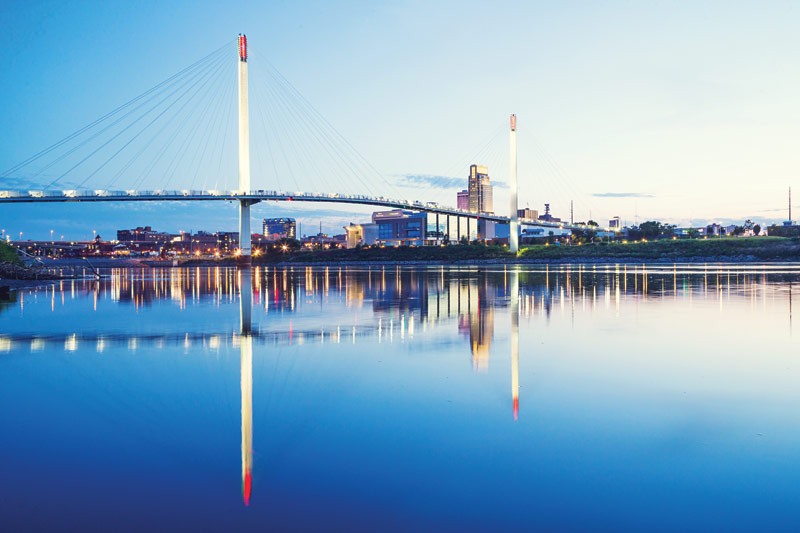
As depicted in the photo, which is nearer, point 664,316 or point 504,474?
point 504,474

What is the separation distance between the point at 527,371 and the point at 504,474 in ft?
12.4

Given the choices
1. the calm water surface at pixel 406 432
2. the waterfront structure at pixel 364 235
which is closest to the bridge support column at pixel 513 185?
the calm water surface at pixel 406 432

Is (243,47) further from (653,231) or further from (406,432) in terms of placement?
(653,231)

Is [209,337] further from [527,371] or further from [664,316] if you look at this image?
[664,316]

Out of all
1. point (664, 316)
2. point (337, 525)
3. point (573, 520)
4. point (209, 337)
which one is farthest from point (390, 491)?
point (664, 316)

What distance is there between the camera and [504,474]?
4.30 m

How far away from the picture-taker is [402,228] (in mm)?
162375

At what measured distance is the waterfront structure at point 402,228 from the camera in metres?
157

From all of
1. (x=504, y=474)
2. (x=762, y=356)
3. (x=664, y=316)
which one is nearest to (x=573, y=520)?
(x=504, y=474)

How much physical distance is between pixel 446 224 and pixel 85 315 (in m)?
148

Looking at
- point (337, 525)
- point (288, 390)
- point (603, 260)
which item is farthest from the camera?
point (603, 260)

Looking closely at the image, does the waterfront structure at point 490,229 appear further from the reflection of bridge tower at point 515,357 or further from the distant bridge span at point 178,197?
the reflection of bridge tower at point 515,357

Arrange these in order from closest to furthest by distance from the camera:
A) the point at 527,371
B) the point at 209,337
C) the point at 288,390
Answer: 1. the point at 288,390
2. the point at 527,371
3. the point at 209,337

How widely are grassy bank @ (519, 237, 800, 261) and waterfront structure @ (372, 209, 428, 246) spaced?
64.3m
